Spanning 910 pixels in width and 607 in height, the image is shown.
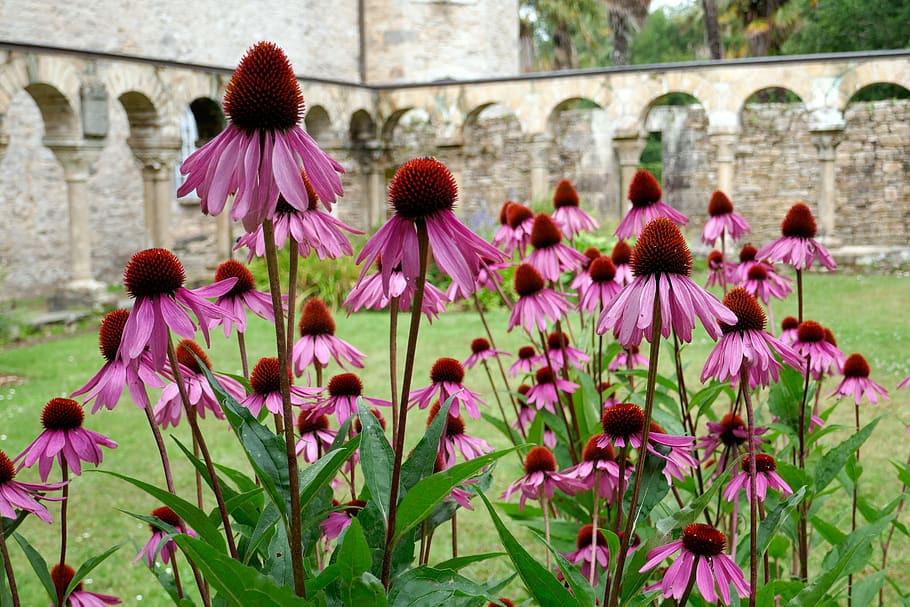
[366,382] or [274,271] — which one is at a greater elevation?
[274,271]

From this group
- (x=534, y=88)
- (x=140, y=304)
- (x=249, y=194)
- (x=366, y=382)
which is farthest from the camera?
(x=534, y=88)

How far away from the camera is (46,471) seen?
5.24ft

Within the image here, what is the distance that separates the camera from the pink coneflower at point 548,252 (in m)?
2.74

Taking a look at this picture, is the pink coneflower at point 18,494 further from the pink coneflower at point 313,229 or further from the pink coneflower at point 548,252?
the pink coneflower at point 548,252

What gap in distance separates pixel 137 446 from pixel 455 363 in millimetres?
5398

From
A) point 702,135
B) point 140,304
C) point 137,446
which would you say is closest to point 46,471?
point 140,304

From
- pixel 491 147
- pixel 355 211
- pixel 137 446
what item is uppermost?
pixel 491 147

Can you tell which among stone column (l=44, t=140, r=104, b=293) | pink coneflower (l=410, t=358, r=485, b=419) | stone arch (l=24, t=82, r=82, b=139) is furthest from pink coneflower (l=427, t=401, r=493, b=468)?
stone column (l=44, t=140, r=104, b=293)

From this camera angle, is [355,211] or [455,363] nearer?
[455,363]

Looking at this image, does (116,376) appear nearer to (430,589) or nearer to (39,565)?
(39,565)

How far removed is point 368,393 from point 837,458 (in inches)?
245

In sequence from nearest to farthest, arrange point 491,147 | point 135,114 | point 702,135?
point 135,114
point 702,135
point 491,147

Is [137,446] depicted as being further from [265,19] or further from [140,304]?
[265,19]

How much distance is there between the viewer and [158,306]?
1300 mm
